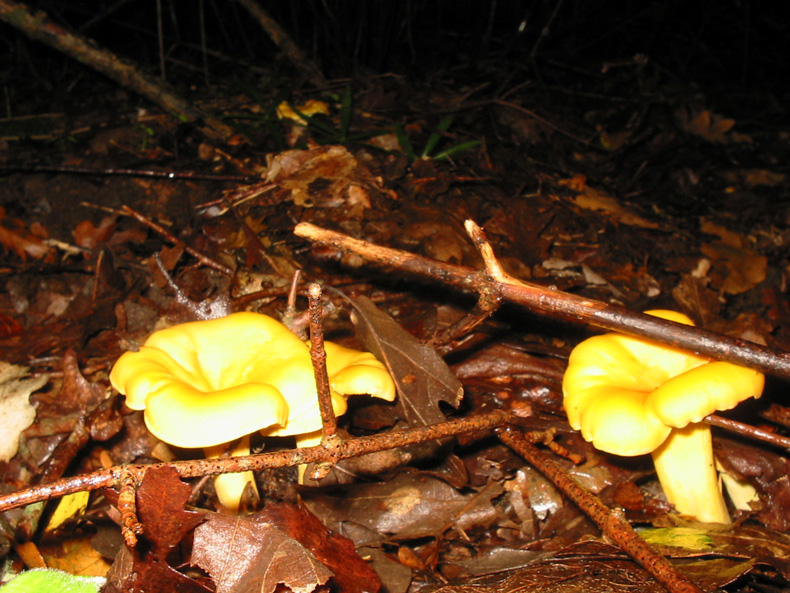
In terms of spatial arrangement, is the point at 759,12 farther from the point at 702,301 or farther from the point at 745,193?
the point at 702,301

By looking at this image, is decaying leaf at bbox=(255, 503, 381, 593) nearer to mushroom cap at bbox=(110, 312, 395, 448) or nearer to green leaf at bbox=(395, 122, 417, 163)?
mushroom cap at bbox=(110, 312, 395, 448)

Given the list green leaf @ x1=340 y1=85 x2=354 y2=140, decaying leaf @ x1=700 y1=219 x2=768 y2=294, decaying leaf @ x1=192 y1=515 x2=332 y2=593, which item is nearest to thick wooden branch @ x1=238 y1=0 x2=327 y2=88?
green leaf @ x1=340 y1=85 x2=354 y2=140

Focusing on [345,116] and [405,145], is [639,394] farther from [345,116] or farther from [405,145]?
[345,116]

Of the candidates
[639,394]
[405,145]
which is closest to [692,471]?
[639,394]

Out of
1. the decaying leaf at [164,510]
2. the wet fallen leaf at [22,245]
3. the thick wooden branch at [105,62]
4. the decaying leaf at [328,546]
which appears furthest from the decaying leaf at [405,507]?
the thick wooden branch at [105,62]

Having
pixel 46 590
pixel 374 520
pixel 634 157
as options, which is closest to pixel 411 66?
pixel 634 157
